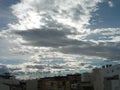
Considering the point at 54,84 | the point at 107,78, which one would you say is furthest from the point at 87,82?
the point at 54,84

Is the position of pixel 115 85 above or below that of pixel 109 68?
below

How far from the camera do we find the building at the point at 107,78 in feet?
272

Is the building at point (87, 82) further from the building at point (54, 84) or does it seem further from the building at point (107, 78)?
the building at point (54, 84)

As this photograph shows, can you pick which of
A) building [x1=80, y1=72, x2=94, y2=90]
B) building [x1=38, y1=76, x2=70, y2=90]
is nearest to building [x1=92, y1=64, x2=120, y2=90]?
building [x1=80, y1=72, x2=94, y2=90]

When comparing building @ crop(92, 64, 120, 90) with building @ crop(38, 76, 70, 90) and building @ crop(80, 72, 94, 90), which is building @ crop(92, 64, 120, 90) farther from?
building @ crop(38, 76, 70, 90)

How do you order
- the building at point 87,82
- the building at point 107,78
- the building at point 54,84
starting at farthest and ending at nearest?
the building at point 54,84 → the building at point 87,82 → the building at point 107,78

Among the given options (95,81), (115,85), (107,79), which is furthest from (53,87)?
(115,85)

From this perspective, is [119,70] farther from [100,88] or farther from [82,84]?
[82,84]

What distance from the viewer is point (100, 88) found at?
94875 mm

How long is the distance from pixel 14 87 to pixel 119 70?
50.5 m

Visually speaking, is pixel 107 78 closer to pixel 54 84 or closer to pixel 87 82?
pixel 87 82

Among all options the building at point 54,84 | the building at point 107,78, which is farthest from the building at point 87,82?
the building at point 54,84

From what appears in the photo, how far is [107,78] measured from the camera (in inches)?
3578

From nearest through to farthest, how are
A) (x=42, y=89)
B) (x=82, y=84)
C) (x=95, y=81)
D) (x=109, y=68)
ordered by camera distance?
(x=109, y=68)
(x=95, y=81)
(x=82, y=84)
(x=42, y=89)
